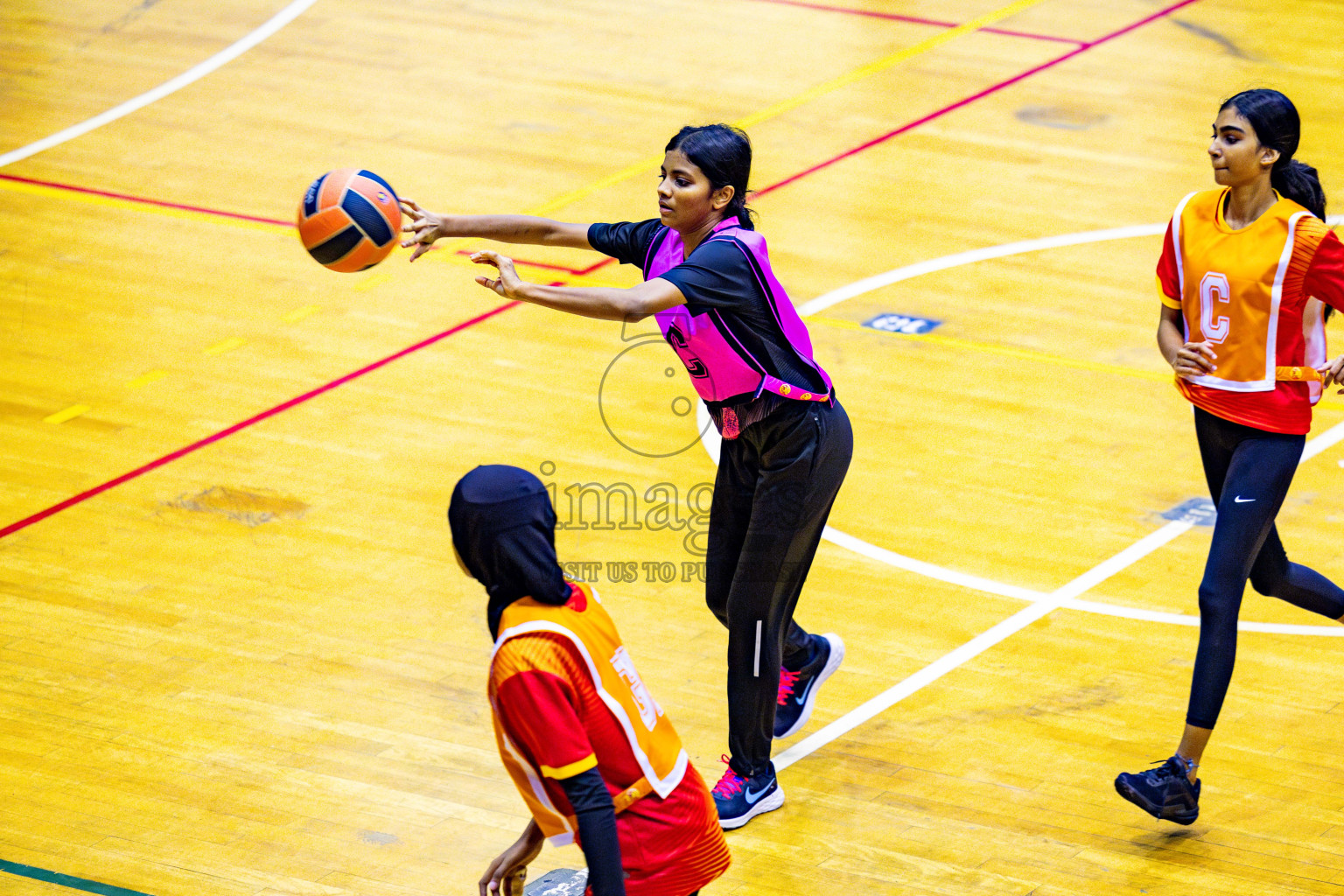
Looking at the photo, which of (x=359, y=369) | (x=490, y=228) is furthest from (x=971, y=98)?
(x=490, y=228)

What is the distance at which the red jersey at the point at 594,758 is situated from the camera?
3492 mm

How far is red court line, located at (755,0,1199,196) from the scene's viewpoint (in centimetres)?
1132

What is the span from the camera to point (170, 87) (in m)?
13.0

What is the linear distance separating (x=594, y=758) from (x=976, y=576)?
12.6 feet

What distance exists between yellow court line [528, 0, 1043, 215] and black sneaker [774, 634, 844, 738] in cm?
493

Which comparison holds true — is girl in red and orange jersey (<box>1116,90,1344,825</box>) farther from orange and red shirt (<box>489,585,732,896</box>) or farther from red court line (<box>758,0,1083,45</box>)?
red court line (<box>758,0,1083,45</box>)

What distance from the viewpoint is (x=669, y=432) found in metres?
8.35

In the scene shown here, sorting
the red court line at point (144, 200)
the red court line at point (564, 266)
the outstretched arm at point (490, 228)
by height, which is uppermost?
the outstretched arm at point (490, 228)

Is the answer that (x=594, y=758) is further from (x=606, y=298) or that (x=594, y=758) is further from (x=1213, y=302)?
(x=1213, y=302)

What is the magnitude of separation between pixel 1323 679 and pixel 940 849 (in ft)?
5.83

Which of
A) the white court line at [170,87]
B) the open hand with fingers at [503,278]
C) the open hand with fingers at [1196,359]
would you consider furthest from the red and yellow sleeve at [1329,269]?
the white court line at [170,87]

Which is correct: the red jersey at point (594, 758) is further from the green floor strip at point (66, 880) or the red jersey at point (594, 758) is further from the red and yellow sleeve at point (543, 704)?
the green floor strip at point (66, 880)

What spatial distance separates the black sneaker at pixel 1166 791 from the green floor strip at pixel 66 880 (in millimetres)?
2966

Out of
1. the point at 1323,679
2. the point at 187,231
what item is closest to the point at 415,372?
the point at 187,231
